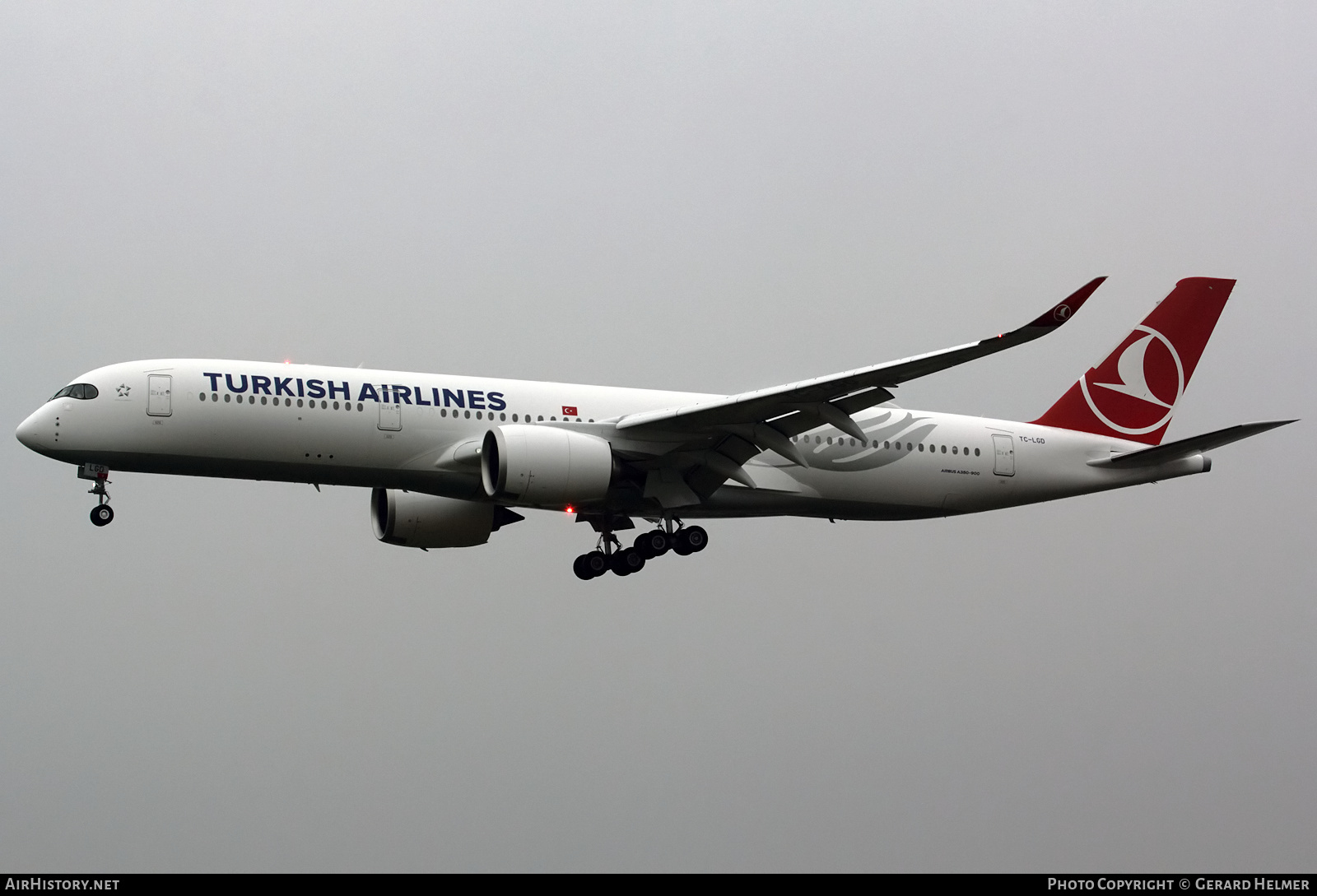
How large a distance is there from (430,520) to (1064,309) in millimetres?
17172

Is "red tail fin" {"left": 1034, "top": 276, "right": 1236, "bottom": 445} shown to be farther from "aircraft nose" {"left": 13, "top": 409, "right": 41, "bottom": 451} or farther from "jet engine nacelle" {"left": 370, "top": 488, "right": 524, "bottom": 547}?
"aircraft nose" {"left": 13, "top": 409, "right": 41, "bottom": 451}

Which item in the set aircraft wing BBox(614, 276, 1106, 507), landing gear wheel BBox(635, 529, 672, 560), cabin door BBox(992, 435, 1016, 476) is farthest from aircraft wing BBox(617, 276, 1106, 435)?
cabin door BBox(992, 435, 1016, 476)

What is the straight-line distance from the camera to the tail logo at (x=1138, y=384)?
1447 inches

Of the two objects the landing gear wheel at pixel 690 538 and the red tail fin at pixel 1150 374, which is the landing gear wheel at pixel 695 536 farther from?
the red tail fin at pixel 1150 374

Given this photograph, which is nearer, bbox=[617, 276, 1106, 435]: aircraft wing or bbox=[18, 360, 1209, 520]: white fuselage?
bbox=[617, 276, 1106, 435]: aircraft wing

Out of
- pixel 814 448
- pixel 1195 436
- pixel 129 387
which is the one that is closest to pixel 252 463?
pixel 129 387

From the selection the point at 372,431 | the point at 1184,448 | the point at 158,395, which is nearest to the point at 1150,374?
the point at 1184,448

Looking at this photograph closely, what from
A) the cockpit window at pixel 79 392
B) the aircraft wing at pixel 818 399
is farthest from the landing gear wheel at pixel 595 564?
the cockpit window at pixel 79 392

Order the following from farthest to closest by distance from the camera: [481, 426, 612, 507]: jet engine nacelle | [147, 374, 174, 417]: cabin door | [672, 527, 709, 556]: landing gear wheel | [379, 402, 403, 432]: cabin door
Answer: [672, 527, 709, 556]: landing gear wheel
[379, 402, 403, 432]: cabin door
[147, 374, 174, 417]: cabin door
[481, 426, 612, 507]: jet engine nacelle

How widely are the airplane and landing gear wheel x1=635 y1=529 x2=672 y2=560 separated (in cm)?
4

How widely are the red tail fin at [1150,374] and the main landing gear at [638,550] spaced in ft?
31.3

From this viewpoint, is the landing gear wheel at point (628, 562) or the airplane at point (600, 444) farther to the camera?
the landing gear wheel at point (628, 562)

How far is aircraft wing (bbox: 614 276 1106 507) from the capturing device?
2731 centimetres
